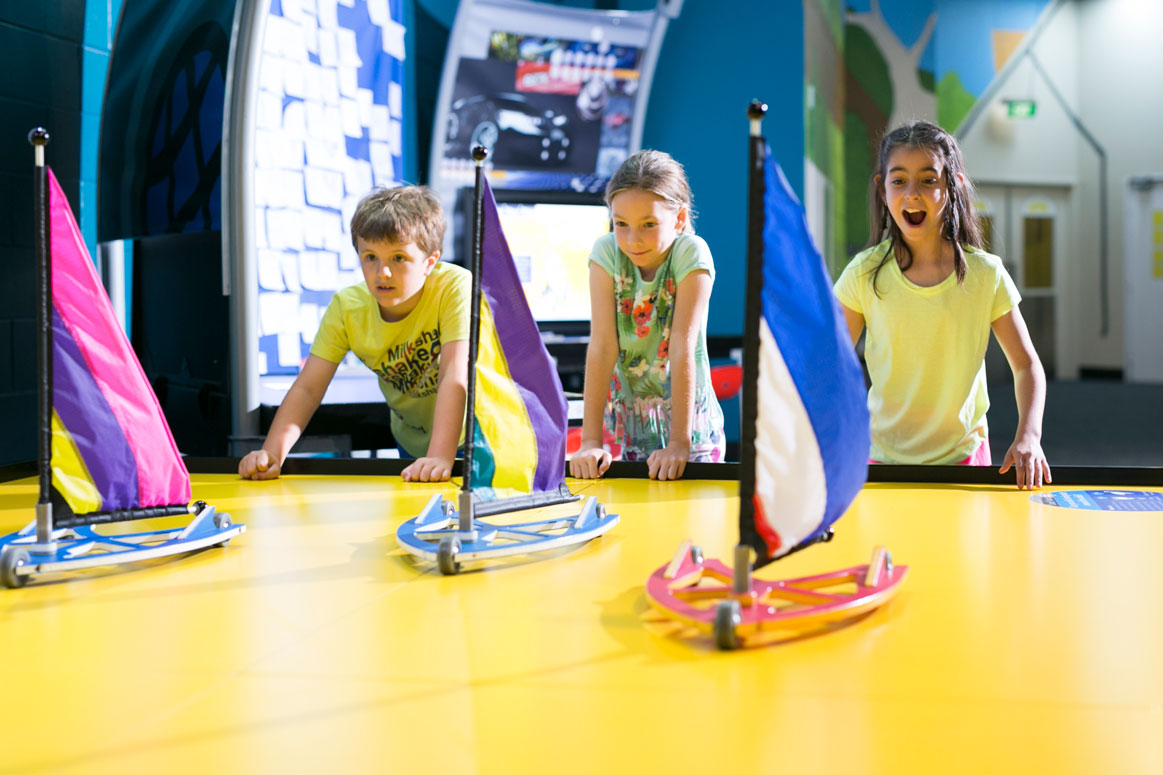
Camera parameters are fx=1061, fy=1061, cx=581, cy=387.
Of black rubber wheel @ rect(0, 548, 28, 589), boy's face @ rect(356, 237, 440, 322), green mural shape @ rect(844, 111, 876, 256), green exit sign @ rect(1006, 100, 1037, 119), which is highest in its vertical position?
green exit sign @ rect(1006, 100, 1037, 119)

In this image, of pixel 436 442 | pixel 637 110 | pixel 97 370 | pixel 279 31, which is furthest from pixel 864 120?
pixel 97 370

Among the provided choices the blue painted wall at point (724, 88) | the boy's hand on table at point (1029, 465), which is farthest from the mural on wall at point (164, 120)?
the blue painted wall at point (724, 88)

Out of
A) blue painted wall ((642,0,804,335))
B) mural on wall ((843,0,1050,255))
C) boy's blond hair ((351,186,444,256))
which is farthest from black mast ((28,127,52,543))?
mural on wall ((843,0,1050,255))

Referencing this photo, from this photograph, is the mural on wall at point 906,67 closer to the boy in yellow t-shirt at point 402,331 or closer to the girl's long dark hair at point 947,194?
the girl's long dark hair at point 947,194

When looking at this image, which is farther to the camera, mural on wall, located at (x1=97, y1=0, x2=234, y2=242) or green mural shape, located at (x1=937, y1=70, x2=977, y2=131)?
green mural shape, located at (x1=937, y1=70, x2=977, y2=131)

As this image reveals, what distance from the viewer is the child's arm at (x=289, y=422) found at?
1822 mm

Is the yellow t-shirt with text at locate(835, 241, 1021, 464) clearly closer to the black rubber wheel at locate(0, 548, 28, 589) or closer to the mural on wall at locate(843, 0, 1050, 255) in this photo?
the black rubber wheel at locate(0, 548, 28, 589)

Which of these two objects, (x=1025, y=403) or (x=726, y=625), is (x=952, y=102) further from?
(x=726, y=625)

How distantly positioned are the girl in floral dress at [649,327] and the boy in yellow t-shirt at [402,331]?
9.9 inches

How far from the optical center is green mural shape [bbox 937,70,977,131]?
8734 millimetres

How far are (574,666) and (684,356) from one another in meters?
1.05

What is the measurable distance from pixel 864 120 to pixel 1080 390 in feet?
11.5

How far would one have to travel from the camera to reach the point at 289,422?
1986 millimetres

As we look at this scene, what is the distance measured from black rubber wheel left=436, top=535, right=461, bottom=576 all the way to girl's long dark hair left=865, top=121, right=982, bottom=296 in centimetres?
107
